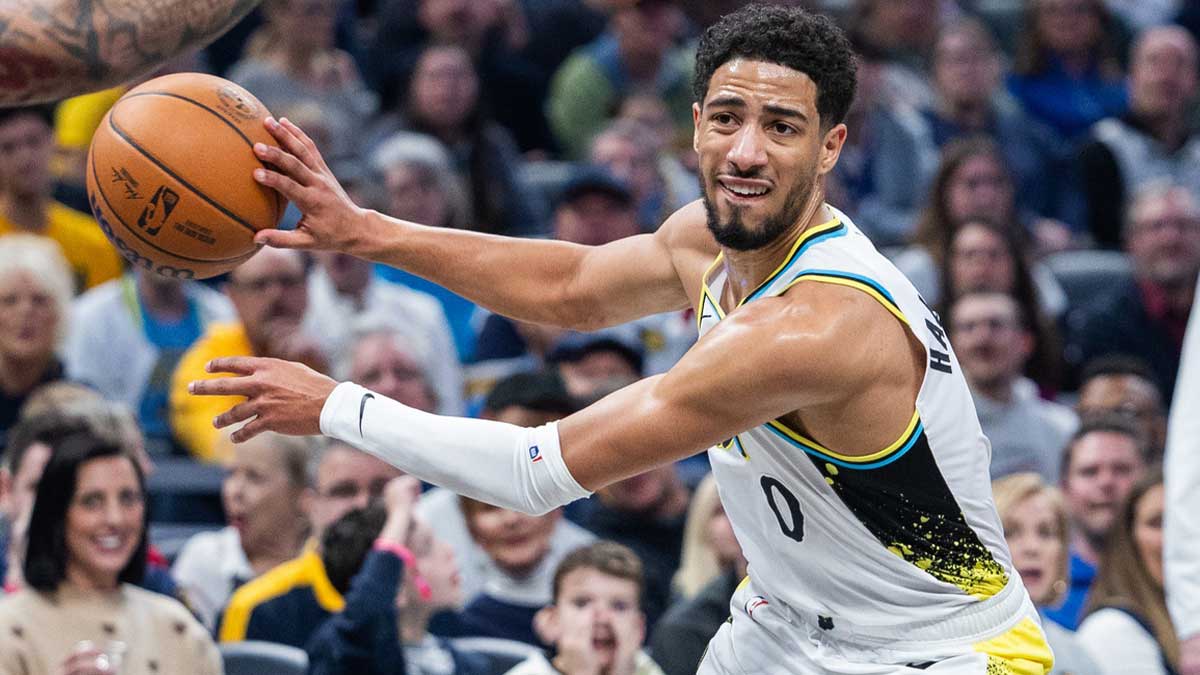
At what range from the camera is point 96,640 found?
5223 mm

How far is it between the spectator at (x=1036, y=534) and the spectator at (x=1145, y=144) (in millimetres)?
4228

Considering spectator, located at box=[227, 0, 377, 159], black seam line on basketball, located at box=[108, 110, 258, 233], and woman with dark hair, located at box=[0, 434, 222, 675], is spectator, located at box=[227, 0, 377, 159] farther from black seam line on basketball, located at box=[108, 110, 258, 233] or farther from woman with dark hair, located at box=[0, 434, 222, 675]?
black seam line on basketball, located at box=[108, 110, 258, 233]

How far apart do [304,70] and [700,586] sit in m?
4.44

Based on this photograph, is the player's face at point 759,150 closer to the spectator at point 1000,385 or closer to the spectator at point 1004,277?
the spectator at point 1000,385

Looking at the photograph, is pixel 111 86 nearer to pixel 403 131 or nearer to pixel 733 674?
pixel 733 674

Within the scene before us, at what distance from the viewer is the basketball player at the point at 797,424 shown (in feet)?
11.8

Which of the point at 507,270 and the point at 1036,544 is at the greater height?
the point at 507,270

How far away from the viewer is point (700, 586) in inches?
253

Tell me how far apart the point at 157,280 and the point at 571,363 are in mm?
1884

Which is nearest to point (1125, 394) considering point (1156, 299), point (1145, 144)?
point (1156, 299)

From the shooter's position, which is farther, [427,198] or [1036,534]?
[427,198]

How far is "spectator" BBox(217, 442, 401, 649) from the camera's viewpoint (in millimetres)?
5770

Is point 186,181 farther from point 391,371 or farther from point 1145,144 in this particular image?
point 1145,144

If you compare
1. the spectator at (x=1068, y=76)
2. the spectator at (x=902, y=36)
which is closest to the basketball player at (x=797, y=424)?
the spectator at (x=902, y=36)
